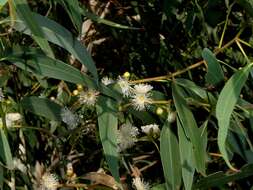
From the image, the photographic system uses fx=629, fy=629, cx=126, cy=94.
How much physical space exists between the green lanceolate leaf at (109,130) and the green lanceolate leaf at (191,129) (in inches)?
5.6

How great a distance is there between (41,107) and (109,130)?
0.70 ft

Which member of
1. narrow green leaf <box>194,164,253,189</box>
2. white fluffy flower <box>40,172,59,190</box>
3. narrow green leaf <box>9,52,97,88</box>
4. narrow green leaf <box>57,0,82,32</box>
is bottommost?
white fluffy flower <box>40,172,59,190</box>

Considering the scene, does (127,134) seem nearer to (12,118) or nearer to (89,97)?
(89,97)

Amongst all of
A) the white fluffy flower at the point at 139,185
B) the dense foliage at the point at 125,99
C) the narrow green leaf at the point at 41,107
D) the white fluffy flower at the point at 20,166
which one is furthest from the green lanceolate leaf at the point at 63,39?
the white fluffy flower at the point at 20,166

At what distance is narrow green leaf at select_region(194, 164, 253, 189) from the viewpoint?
137 centimetres

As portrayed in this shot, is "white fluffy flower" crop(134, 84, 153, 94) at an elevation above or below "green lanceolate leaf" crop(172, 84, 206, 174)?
above

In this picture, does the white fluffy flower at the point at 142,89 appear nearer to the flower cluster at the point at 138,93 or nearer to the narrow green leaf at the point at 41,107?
the flower cluster at the point at 138,93

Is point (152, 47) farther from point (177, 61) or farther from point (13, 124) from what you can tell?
point (13, 124)

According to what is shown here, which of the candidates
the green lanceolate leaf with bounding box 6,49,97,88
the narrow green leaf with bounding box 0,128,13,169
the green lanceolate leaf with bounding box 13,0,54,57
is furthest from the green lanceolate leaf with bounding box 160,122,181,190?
the green lanceolate leaf with bounding box 13,0,54,57

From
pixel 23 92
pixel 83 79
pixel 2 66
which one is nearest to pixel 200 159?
pixel 83 79

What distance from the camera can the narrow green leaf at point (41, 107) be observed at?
1.45 m

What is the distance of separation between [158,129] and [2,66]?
1.42 ft

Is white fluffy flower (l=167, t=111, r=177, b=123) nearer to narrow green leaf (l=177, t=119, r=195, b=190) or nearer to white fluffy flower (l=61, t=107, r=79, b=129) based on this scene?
narrow green leaf (l=177, t=119, r=195, b=190)

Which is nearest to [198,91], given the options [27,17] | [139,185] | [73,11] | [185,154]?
[185,154]
